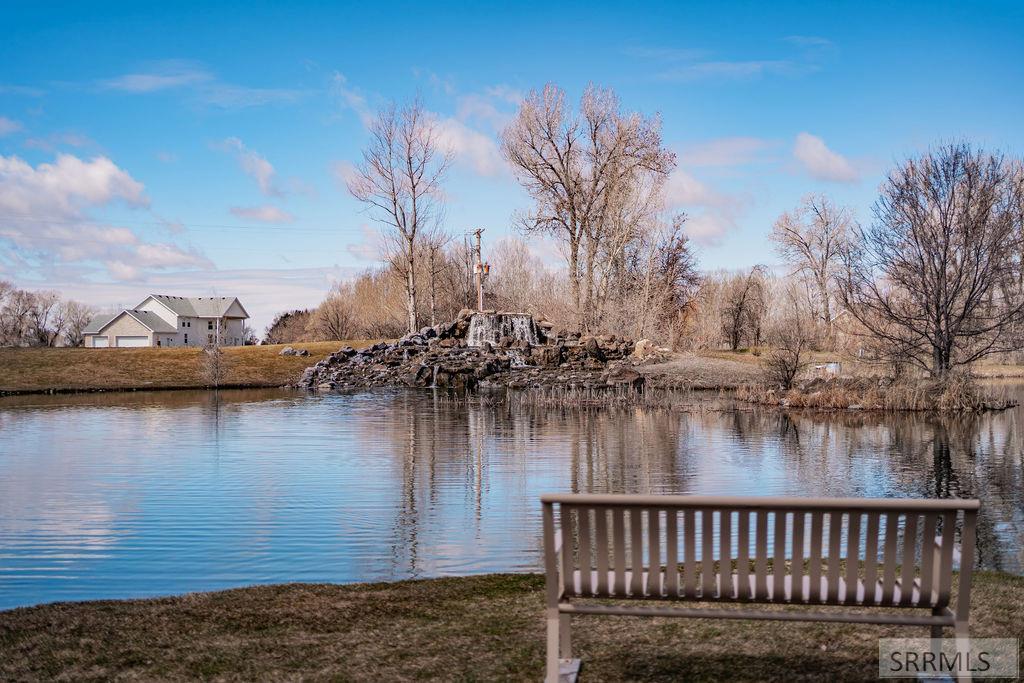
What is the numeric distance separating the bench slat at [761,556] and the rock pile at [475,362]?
1093 inches

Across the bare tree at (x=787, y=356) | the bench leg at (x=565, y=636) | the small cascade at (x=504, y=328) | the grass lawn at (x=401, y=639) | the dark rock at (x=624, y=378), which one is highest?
the small cascade at (x=504, y=328)

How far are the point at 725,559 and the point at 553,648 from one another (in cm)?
102

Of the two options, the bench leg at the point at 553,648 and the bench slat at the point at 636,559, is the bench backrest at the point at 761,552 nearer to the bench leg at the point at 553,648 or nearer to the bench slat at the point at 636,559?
the bench slat at the point at 636,559

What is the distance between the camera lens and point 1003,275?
26875 mm

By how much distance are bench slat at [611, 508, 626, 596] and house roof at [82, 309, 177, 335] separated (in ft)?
280

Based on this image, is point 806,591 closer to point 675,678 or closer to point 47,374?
point 675,678

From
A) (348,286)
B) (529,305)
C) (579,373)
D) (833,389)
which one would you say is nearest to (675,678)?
(833,389)

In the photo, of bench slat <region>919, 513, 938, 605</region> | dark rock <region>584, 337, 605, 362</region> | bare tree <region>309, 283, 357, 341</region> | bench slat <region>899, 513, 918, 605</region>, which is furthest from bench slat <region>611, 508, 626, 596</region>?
bare tree <region>309, 283, 357, 341</region>

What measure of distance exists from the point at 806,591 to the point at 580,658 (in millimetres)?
1512

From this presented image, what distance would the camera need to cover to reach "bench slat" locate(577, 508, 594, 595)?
15.4 feet

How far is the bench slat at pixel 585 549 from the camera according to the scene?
15.4 ft

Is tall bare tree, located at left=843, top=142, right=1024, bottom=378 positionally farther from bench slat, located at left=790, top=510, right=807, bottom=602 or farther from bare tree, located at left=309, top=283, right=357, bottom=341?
bare tree, located at left=309, top=283, right=357, bottom=341

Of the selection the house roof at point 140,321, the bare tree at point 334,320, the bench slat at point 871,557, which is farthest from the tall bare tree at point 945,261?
the house roof at point 140,321

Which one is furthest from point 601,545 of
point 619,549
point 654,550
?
point 654,550
